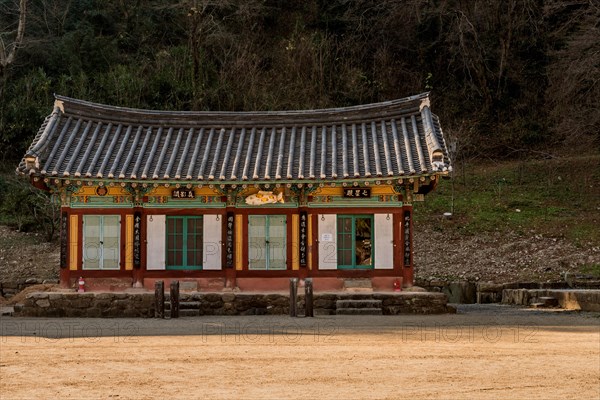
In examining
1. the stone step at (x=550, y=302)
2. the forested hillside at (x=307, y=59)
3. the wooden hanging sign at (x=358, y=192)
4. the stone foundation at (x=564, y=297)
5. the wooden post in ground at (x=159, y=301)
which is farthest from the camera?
the forested hillside at (x=307, y=59)

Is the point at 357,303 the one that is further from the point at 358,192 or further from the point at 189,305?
the point at 189,305

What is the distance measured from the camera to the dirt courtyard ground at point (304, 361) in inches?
431

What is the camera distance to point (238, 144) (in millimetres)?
24141

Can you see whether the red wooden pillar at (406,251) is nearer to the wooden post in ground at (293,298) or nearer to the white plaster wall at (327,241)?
the white plaster wall at (327,241)

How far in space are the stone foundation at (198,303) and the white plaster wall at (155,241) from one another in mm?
1402

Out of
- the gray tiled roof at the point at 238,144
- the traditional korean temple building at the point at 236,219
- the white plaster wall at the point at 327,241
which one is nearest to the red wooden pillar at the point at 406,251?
the traditional korean temple building at the point at 236,219

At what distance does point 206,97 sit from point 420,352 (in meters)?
29.3

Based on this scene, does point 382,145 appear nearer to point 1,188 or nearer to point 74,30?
point 1,188

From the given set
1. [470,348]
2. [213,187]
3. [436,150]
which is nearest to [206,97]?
[213,187]

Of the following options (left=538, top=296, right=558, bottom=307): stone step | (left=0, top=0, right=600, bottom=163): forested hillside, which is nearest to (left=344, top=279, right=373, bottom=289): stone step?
(left=538, top=296, right=558, bottom=307): stone step

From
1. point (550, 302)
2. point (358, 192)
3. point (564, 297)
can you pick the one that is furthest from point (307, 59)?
point (564, 297)

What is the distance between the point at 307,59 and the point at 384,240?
74.1 feet

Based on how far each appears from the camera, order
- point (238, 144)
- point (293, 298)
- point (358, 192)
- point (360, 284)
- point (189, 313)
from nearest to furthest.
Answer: point (293, 298), point (189, 313), point (360, 284), point (358, 192), point (238, 144)

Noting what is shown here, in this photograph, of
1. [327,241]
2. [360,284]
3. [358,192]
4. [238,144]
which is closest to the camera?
[360,284]
